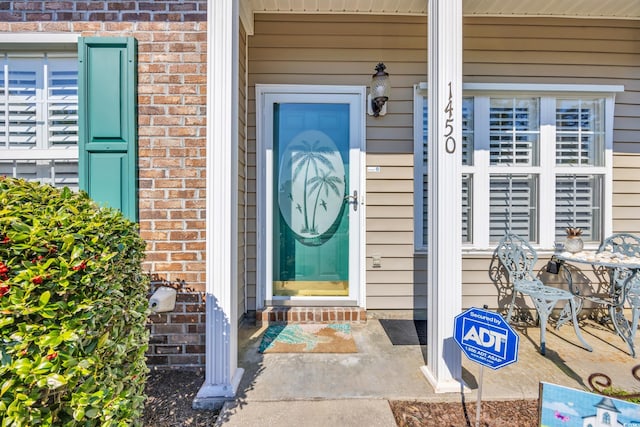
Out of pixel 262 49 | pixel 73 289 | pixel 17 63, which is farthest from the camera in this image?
pixel 262 49

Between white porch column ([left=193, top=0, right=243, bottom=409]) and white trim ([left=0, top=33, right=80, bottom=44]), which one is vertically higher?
white trim ([left=0, top=33, right=80, bottom=44])

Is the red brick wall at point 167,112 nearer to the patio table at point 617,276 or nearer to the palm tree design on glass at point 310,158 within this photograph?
the palm tree design on glass at point 310,158

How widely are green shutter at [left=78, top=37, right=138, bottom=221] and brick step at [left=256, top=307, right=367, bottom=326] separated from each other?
4.78 feet

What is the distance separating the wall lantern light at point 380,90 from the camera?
2.73 m

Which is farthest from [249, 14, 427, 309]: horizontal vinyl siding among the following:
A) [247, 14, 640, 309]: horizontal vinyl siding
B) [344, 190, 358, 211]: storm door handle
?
[344, 190, 358, 211]: storm door handle

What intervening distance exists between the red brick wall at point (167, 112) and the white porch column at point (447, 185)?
1506mm

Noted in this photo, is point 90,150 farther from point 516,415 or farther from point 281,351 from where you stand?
point 516,415

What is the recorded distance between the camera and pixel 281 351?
2311 millimetres

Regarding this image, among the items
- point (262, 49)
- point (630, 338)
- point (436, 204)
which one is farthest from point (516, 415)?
point (262, 49)

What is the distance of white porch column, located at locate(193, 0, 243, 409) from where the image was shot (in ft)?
5.87

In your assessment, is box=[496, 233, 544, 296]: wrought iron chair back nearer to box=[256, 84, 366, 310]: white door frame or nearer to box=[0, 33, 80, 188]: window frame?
box=[256, 84, 366, 310]: white door frame

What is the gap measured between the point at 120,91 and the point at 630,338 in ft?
13.4

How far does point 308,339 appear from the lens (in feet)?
8.21

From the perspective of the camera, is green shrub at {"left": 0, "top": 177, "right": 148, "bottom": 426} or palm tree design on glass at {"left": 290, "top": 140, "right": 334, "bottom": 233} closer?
green shrub at {"left": 0, "top": 177, "right": 148, "bottom": 426}
